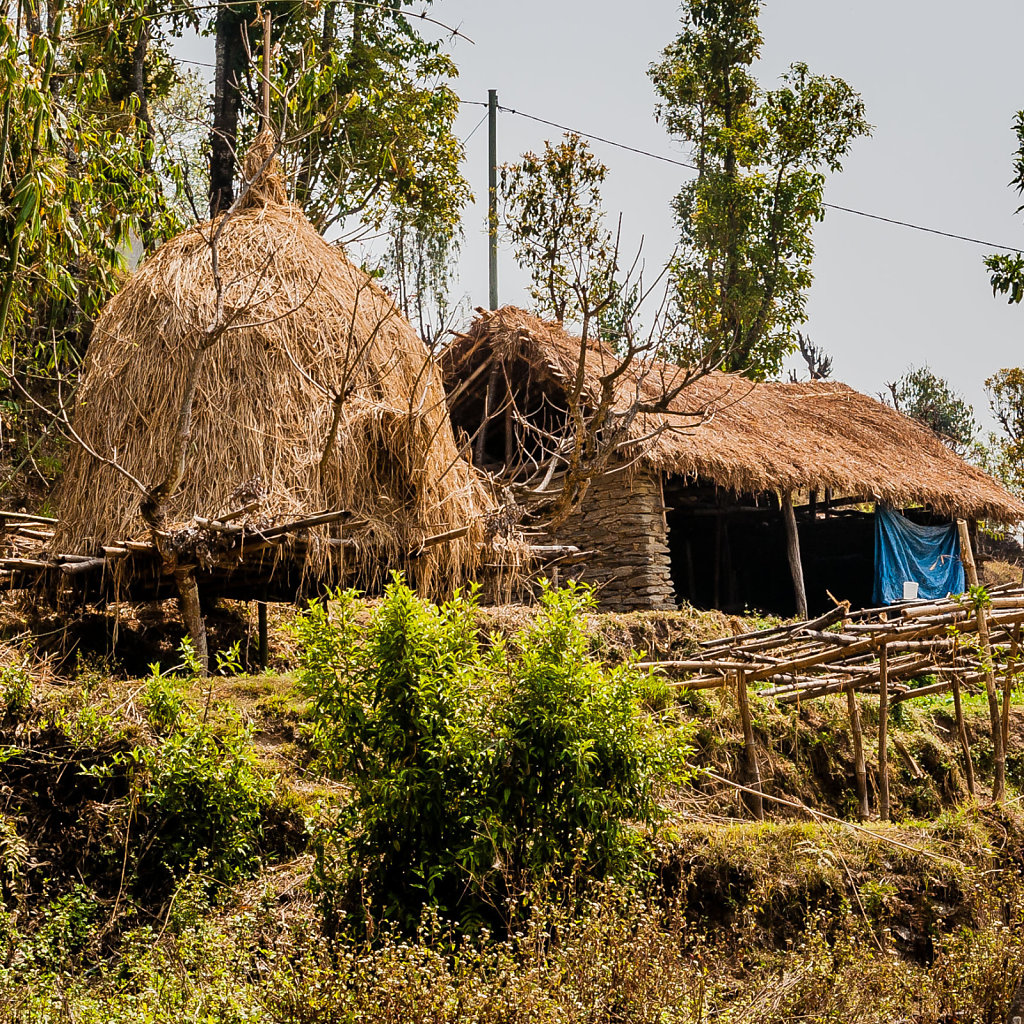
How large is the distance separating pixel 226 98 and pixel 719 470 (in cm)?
831

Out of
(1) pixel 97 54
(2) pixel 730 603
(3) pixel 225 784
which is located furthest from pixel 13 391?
(2) pixel 730 603

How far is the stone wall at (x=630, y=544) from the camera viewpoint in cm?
1229

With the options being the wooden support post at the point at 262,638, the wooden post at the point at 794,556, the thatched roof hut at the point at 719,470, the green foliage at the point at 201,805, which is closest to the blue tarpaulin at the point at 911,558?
the thatched roof hut at the point at 719,470

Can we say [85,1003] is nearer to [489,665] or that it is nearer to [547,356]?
[489,665]

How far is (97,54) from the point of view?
12875 millimetres

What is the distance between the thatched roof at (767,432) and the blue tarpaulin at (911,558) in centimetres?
55

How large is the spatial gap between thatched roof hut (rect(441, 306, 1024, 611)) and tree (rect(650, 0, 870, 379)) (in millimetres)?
2141

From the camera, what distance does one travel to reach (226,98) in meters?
14.7

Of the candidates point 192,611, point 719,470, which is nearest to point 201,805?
point 192,611

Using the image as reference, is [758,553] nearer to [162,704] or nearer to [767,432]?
[767,432]

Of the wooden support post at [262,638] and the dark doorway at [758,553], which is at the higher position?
the dark doorway at [758,553]

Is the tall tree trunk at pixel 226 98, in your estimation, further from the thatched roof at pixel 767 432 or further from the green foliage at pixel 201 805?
the green foliage at pixel 201 805

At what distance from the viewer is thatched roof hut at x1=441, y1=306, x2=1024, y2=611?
12352 millimetres

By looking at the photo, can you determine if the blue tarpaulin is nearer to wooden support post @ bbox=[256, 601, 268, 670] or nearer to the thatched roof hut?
the thatched roof hut
